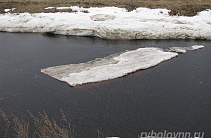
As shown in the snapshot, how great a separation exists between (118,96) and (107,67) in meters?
4.52

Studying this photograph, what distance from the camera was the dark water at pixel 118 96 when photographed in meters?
11.0

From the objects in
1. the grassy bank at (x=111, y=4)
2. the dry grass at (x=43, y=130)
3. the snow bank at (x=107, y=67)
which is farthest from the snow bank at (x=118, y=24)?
the dry grass at (x=43, y=130)

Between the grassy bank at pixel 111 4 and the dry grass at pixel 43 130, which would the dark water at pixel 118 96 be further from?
the grassy bank at pixel 111 4

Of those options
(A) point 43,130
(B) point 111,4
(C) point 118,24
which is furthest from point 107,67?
(B) point 111,4

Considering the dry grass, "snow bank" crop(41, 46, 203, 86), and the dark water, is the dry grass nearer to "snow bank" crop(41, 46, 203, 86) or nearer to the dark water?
the dark water

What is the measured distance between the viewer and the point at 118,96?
44.8 feet

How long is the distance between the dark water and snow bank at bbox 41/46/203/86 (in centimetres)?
61

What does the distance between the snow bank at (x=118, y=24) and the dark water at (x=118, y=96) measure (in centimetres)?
742

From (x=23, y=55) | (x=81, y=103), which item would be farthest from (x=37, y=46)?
(x=81, y=103)

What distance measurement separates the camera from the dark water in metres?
11.0

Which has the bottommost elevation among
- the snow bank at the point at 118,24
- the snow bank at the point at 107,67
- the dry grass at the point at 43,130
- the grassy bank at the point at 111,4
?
the dry grass at the point at 43,130

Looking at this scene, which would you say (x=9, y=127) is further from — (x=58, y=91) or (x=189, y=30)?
(x=189, y=30)

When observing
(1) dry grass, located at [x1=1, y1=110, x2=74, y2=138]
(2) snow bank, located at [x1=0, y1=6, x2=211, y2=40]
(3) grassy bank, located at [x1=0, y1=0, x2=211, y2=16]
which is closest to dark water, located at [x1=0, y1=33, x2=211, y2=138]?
(1) dry grass, located at [x1=1, y1=110, x2=74, y2=138]

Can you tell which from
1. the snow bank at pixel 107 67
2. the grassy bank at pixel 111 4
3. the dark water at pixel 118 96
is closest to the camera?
the dark water at pixel 118 96
